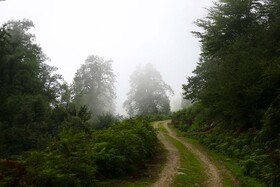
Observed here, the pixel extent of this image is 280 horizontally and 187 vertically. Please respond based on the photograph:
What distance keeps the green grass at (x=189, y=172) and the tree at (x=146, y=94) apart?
43923mm

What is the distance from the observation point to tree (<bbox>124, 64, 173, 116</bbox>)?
222ft

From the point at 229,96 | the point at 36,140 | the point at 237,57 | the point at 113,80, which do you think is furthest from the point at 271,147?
the point at 113,80

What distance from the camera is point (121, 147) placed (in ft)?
52.3

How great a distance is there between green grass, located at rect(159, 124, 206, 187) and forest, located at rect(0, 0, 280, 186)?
7.04 ft

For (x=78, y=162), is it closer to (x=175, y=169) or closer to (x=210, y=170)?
(x=175, y=169)

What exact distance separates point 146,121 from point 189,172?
11.7 m

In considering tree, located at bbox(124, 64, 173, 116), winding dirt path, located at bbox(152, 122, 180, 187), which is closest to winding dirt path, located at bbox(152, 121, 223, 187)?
winding dirt path, located at bbox(152, 122, 180, 187)

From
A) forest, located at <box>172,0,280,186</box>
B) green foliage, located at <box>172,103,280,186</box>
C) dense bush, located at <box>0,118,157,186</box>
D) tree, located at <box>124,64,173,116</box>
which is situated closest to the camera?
dense bush, located at <box>0,118,157,186</box>

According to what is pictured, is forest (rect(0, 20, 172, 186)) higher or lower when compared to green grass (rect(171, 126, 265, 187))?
higher

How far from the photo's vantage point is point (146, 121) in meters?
28.0

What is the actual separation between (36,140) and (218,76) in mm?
15229

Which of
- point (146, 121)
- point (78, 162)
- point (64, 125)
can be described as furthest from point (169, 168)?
point (64, 125)

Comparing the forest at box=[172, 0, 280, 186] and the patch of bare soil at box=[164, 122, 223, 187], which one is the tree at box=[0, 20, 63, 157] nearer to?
the patch of bare soil at box=[164, 122, 223, 187]

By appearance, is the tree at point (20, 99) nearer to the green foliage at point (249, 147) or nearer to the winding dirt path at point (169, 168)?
the winding dirt path at point (169, 168)
